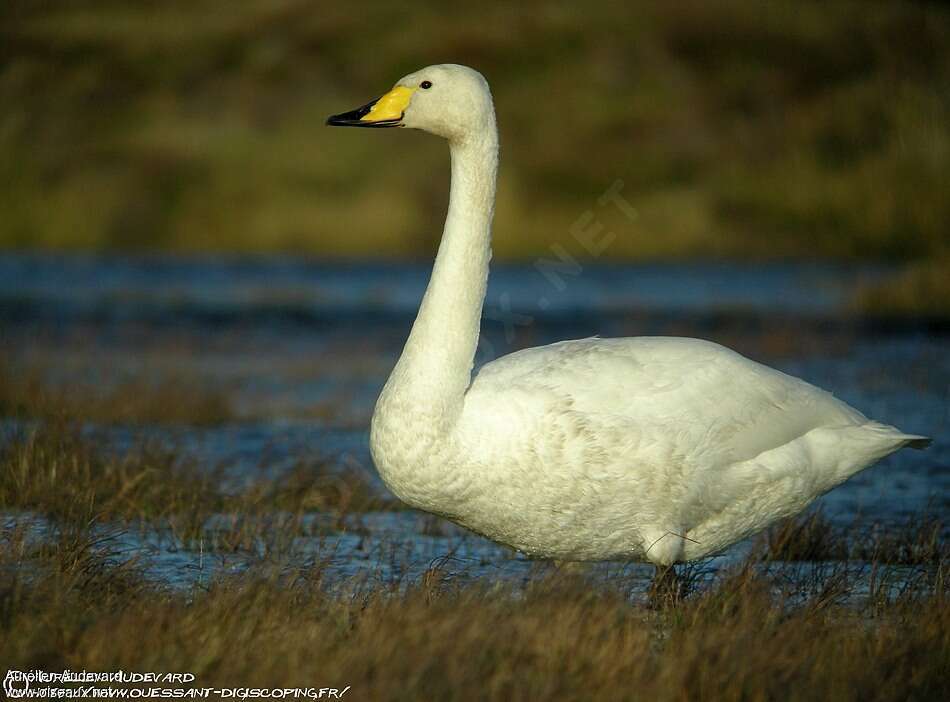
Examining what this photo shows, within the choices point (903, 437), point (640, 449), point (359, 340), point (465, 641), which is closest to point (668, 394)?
point (640, 449)

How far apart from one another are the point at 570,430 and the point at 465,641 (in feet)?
5.10

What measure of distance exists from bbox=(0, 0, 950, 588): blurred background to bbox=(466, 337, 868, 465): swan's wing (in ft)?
5.45

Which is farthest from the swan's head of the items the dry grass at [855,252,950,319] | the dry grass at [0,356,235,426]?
→ the dry grass at [855,252,950,319]

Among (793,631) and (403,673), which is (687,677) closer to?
(793,631)

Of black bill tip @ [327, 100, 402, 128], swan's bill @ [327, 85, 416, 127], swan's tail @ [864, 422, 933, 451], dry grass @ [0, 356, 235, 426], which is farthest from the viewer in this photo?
dry grass @ [0, 356, 235, 426]

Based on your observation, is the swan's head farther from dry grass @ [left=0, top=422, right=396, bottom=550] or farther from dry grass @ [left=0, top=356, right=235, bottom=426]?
dry grass @ [left=0, top=356, right=235, bottom=426]

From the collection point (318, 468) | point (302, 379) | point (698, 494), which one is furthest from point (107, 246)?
point (698, 494)

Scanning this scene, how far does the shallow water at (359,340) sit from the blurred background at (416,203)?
0.07m

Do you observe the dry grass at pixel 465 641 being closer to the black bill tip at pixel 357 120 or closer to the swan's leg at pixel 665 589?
the swan's leg at pixel 665 589

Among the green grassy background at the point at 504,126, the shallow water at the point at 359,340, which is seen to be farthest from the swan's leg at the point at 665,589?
the green grassy background at the point at 504,126

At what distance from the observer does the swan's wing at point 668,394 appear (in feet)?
20.5

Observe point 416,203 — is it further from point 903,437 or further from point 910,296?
point 903,437

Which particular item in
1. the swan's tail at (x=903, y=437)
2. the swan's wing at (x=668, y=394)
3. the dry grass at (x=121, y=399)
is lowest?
the dry grass at (x=121, y=399)

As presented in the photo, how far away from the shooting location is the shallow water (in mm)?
8344
